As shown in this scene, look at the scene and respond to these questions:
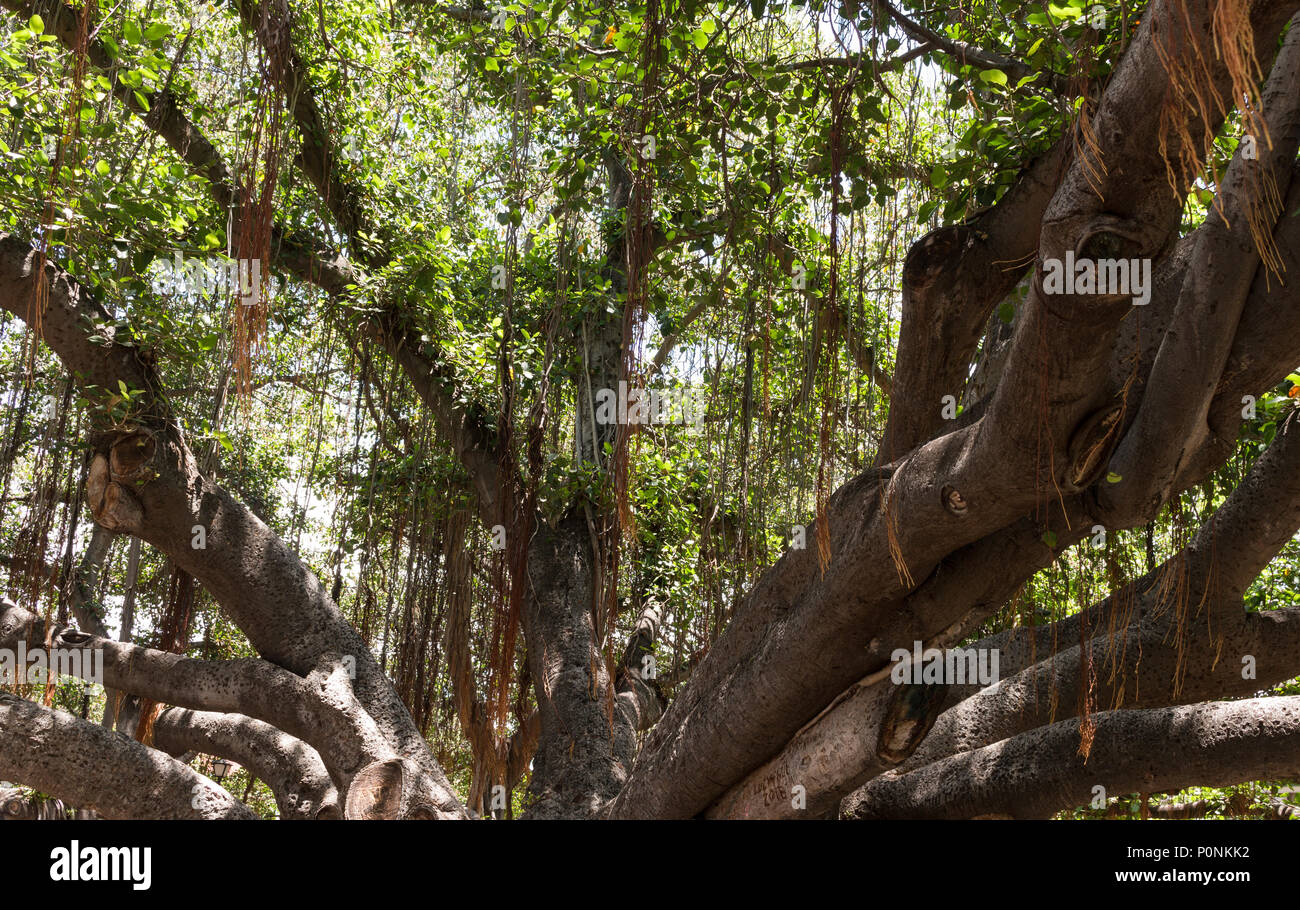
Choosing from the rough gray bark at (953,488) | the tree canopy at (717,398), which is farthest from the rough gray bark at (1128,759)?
the rough gray bark at (953,488)

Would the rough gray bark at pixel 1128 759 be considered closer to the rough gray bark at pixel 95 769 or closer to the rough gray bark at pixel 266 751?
the rough gray bark at pixel 266 751

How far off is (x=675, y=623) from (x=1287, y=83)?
3.66m

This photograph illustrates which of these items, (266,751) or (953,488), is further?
(266,751)

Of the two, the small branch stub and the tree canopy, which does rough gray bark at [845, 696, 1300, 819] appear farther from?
the small branch stub

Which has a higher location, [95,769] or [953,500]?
[953,500]

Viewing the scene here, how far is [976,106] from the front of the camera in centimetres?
240

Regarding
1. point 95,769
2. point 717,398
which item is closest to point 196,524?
point 95,769

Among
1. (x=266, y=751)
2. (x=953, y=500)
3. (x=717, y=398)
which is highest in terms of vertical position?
(x=717, y=398)

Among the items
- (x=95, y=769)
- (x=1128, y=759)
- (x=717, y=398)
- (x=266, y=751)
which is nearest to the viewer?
(x=1128, y=759)

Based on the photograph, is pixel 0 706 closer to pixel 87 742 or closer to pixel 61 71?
pixel 87 742

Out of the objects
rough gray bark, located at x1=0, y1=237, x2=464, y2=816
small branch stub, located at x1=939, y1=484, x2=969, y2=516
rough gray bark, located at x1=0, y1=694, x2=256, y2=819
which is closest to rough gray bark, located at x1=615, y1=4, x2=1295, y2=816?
small branch stub, located at x1=939, y1=484, x2=969, y2=516

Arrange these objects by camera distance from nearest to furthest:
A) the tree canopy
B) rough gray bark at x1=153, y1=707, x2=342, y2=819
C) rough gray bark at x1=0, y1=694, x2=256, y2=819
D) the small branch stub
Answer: the tree canopy → the small branch stub → rough gray bark at x1=0, y1=694, x2=256, y2=819 → rough gray bark at x1=153, y1=707, x2=342, y2=819

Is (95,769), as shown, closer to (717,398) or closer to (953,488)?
(717,398)

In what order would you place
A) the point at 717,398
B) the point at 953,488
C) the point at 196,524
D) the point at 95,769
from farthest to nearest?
the point at 717,398 < the point at 196,524 < the point at 95,769 < the point at 953,488
